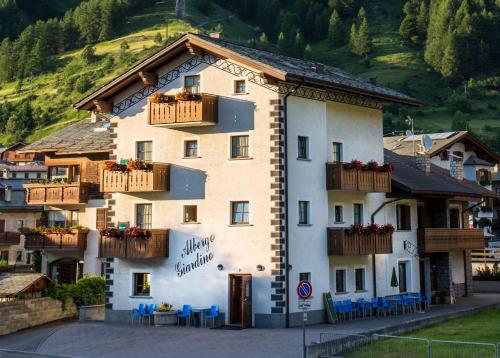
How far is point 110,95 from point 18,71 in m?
148

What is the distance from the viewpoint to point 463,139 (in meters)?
58.8

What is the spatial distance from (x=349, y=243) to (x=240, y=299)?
18.4 ft

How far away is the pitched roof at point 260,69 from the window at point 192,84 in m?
1.32

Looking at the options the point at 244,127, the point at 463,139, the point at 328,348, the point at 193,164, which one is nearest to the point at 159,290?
the point at 193,164

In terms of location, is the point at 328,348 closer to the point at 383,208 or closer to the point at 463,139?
the point at 383,208

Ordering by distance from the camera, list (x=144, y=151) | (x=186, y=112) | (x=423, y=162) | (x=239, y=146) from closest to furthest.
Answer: (x=186, y=112) → (x=239, y=146) → (x=144, y=151) → (x=423, y=162)

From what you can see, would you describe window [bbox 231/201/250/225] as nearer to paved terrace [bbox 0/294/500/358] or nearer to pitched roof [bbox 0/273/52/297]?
paved terrace [bbox 0/294/500/358]

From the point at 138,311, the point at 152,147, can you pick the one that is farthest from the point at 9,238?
the point at 138,311

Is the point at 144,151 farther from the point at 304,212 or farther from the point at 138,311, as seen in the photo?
the point at 304,212

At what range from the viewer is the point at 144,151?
36.3 metres

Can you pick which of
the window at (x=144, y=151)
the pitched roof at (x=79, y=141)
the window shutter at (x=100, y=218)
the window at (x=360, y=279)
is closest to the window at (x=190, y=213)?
the window at (x=144, y=151)

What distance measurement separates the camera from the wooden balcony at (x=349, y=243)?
112ft

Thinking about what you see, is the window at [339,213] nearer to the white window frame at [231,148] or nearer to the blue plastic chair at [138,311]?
the white window frame at [231,148]

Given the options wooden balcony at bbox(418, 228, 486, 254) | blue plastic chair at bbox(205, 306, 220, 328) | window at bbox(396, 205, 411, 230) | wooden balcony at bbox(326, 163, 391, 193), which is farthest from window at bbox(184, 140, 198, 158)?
wooden balcony at bbox(418, 228, 486, 254)
